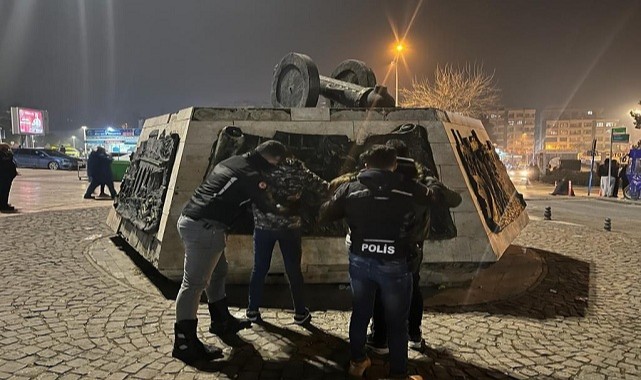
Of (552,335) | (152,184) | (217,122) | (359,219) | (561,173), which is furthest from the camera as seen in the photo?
(561,173)

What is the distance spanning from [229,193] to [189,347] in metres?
1.27

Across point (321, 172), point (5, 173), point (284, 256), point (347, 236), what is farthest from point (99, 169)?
point (347, 236)

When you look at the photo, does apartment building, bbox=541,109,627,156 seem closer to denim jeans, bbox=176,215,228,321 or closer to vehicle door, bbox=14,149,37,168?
vehicle door, bbox=14,149,37,168

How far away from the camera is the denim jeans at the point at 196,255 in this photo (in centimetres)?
354

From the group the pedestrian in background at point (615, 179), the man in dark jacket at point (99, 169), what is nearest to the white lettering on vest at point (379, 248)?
the man in dark jacket at point (99, 169)

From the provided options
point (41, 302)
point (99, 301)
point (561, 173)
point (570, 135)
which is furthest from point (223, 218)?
point (570, 135)

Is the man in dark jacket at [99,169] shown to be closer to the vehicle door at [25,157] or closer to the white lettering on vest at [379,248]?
the white lettering on vest at [379,248]

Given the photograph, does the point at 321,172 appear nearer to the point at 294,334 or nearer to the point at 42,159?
the point at 294,334

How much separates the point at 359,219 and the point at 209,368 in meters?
1.68

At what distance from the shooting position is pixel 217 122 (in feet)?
19.3

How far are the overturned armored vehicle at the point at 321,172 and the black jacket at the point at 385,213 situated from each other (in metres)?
2.34

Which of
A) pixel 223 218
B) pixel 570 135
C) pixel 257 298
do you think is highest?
pixel 570 135

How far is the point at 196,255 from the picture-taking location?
3.56 metres

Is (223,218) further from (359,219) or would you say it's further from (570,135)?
(570,135)
